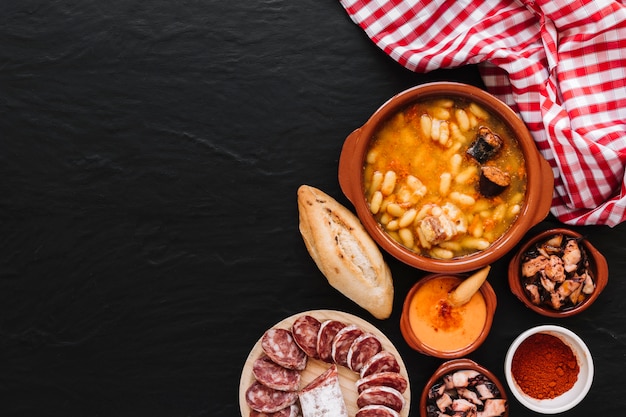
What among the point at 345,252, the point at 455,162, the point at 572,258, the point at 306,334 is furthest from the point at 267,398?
the point at 572,258

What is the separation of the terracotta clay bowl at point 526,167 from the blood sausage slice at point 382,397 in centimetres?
63

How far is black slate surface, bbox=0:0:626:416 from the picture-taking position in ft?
10.4

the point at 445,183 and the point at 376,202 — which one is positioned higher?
the point at 445,183

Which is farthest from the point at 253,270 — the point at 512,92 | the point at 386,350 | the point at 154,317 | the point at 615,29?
the point at 615,29

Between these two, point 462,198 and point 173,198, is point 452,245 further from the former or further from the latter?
point 173,198

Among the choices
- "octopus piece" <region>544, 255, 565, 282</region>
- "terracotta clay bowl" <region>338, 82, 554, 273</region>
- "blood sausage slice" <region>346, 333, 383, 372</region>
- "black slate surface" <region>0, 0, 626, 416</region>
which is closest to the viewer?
"terracotta clay bowl" <region>338, 82, 554, 273</region>

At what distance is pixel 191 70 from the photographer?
318 cm

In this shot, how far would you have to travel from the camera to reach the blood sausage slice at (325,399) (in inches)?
118

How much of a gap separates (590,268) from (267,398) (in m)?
1.70

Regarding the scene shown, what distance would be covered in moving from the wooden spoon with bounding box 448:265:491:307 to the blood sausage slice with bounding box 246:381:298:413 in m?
0.95

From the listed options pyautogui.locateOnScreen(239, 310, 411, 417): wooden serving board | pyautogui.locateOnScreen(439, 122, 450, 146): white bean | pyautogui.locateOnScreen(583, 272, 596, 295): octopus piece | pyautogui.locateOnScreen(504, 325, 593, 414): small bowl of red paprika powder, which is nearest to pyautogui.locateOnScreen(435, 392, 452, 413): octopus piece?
pyautogui.locateOnScreen(239, 310, 411, 417): wooden serving board

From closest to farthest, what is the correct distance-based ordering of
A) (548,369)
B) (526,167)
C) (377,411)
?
1. (526,167)
2. (377,411)
3. (548,369)

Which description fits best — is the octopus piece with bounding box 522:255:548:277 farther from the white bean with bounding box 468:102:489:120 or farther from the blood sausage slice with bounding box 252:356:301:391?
the blood sausage slice with bounding box 252:356:301:391

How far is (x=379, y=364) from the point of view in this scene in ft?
9.92
